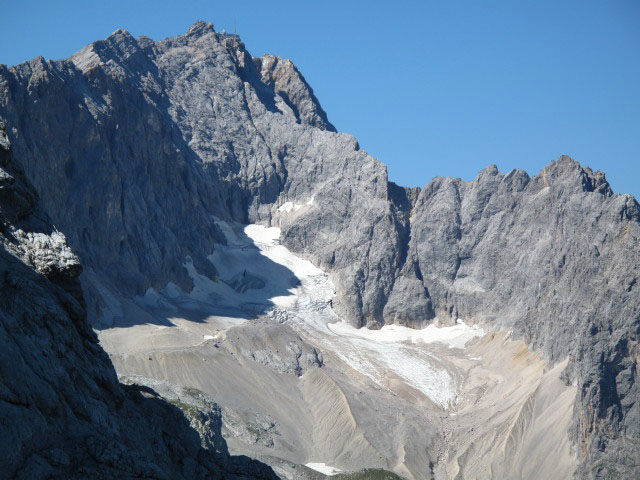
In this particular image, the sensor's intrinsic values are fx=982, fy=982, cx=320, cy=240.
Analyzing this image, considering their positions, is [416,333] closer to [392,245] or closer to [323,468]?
[392,245]

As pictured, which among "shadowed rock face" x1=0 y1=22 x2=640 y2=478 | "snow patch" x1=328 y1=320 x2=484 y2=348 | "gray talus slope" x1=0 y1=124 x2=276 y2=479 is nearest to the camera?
"gray talus slope" x1=0 y1=124 x2=276 y2=479

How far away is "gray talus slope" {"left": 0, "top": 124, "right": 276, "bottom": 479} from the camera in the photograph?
92.6 ft

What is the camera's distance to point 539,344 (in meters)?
157

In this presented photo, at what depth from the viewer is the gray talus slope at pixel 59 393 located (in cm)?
2823

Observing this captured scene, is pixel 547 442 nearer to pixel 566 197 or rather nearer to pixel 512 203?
pixel 566 197

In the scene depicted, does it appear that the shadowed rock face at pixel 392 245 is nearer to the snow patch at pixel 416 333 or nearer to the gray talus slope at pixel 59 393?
the snow patch at pixel 416 333

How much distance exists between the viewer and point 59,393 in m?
30.5

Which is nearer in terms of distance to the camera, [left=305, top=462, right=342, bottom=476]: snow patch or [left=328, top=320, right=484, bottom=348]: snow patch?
[left=305, top=462, right=342, bottom=476]: snow patch

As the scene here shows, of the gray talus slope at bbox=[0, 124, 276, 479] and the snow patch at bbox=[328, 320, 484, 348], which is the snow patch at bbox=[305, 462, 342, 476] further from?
the gray talus slope at bbox=[0, 124, 276, 479]

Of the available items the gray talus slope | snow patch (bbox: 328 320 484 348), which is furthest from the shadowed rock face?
the gray talus slope

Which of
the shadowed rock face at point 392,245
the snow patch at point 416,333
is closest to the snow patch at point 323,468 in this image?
the shadowed rock face at point 392,245

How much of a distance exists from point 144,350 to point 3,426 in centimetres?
10808

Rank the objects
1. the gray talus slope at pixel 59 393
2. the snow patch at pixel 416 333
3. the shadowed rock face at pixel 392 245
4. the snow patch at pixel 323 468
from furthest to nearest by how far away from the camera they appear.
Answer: the snow patch at pixel 416 333 → the shadowed rock face at pixel 392 245 → the snow patch at pixel 323 468 → the gray talus slope at pixel 59 393

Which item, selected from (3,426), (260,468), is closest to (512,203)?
(260,468)
